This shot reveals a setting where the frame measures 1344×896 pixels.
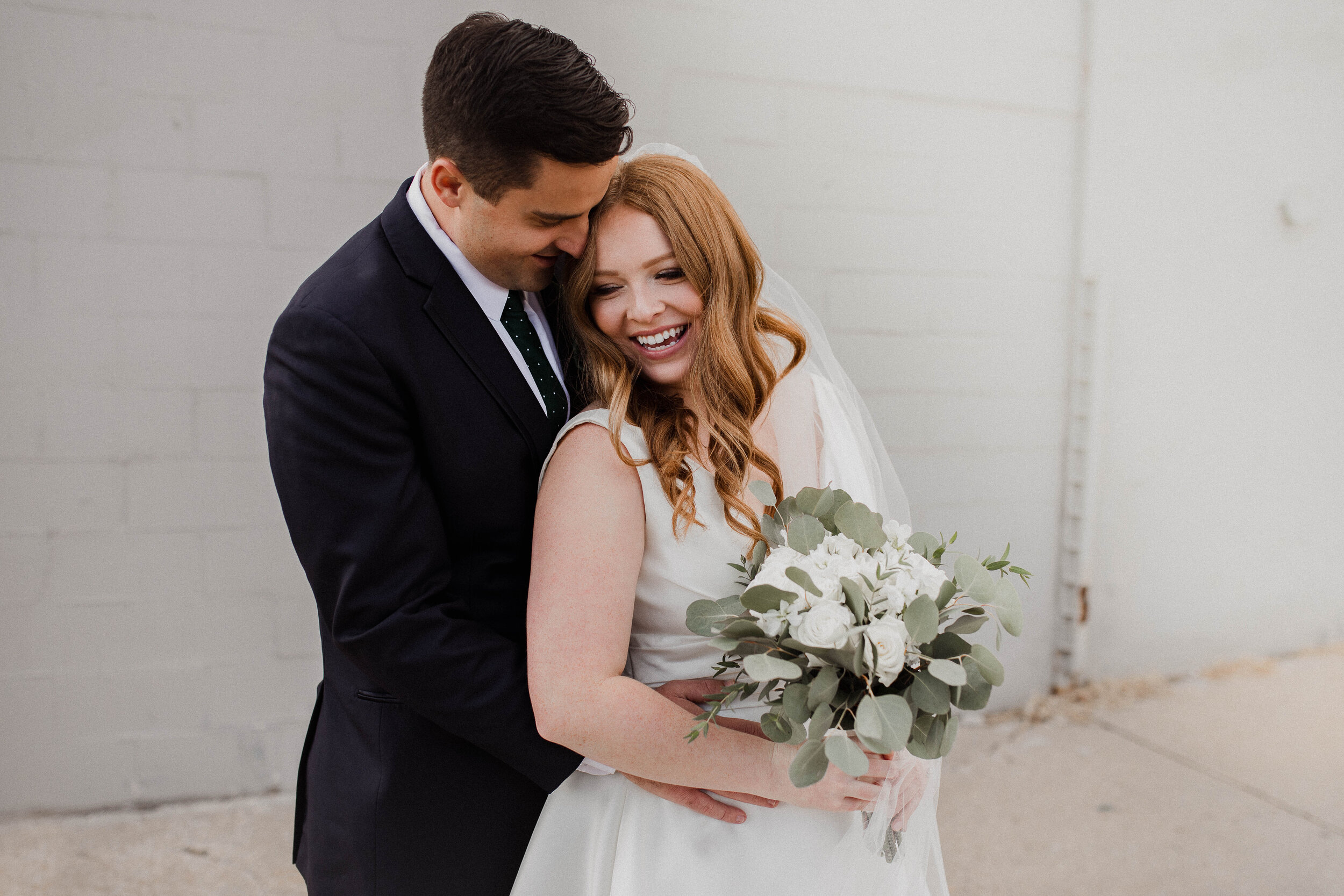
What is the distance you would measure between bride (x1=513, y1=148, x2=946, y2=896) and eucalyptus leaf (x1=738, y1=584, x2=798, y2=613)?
0.22 metres

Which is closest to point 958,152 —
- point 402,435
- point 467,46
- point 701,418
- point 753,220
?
point 753,220

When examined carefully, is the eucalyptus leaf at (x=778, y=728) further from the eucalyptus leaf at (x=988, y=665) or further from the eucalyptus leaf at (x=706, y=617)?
the eucalyptus leaf at (x=988, y=665)

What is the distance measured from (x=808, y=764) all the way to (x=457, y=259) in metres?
0.83

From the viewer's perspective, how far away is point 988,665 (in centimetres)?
103

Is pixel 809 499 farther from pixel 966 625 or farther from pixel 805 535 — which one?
pixel 966 625

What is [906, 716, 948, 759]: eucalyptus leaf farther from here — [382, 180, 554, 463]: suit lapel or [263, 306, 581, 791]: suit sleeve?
[382, 180, 554, 463]: suit lapel

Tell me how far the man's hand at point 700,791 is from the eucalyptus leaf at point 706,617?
0.64ft

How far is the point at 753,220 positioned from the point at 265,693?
199cm

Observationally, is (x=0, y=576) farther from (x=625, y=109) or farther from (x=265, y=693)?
(x=625, y=109)

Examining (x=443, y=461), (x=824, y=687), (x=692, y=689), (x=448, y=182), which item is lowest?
(x=692, y=689)

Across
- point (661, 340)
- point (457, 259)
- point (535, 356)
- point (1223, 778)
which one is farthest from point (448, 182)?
point (1223, 778)

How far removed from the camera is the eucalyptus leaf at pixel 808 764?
100cm

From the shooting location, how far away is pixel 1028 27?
9.71 feet

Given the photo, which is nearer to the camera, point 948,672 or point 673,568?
point 948,672
